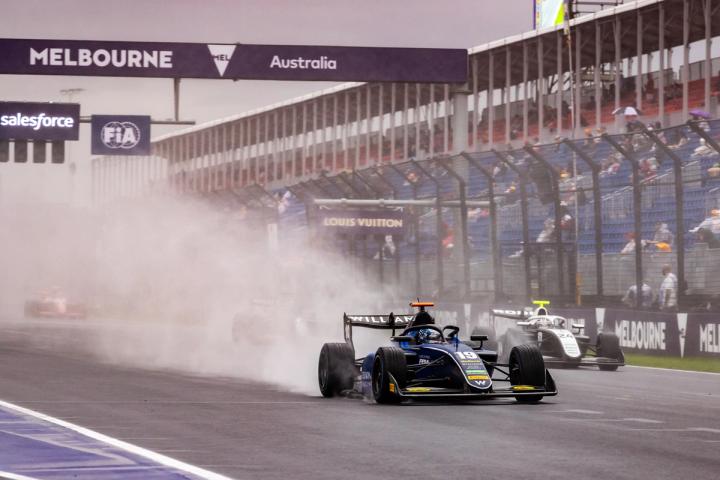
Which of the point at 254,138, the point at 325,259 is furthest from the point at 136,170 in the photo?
the point at 325,259

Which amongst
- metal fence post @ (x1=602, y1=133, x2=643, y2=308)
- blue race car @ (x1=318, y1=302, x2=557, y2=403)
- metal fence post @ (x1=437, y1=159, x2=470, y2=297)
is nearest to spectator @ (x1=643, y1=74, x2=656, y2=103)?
metal fence post @ (x1=437, y1=159, x2=470, y2=297)

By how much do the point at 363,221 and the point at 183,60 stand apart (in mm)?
7876

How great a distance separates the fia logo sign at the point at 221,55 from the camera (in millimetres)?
31516

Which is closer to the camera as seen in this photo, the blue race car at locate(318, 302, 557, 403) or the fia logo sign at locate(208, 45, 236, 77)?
the blue race car at locate(318, 302, 557, 403)

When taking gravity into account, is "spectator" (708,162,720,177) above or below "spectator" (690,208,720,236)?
above

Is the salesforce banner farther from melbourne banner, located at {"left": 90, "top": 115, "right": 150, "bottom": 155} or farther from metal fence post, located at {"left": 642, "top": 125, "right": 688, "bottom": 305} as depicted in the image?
metal fence post, located at {"left": 642, "top": 125, "right": 688, "bottom": 305}

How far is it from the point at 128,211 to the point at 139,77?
17.8 metres

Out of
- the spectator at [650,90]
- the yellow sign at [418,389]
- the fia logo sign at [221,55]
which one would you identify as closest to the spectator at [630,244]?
the fia logo sign at [221,55]

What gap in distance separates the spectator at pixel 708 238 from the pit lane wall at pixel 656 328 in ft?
4.03

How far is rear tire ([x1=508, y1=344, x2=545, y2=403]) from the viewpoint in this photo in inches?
560

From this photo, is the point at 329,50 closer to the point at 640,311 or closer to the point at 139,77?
the point at 139,77

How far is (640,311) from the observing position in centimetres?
2556

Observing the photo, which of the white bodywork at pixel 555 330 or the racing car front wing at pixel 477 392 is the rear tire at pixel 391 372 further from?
the white bodywork at pixel 555 330

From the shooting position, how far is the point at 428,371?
574 inches
